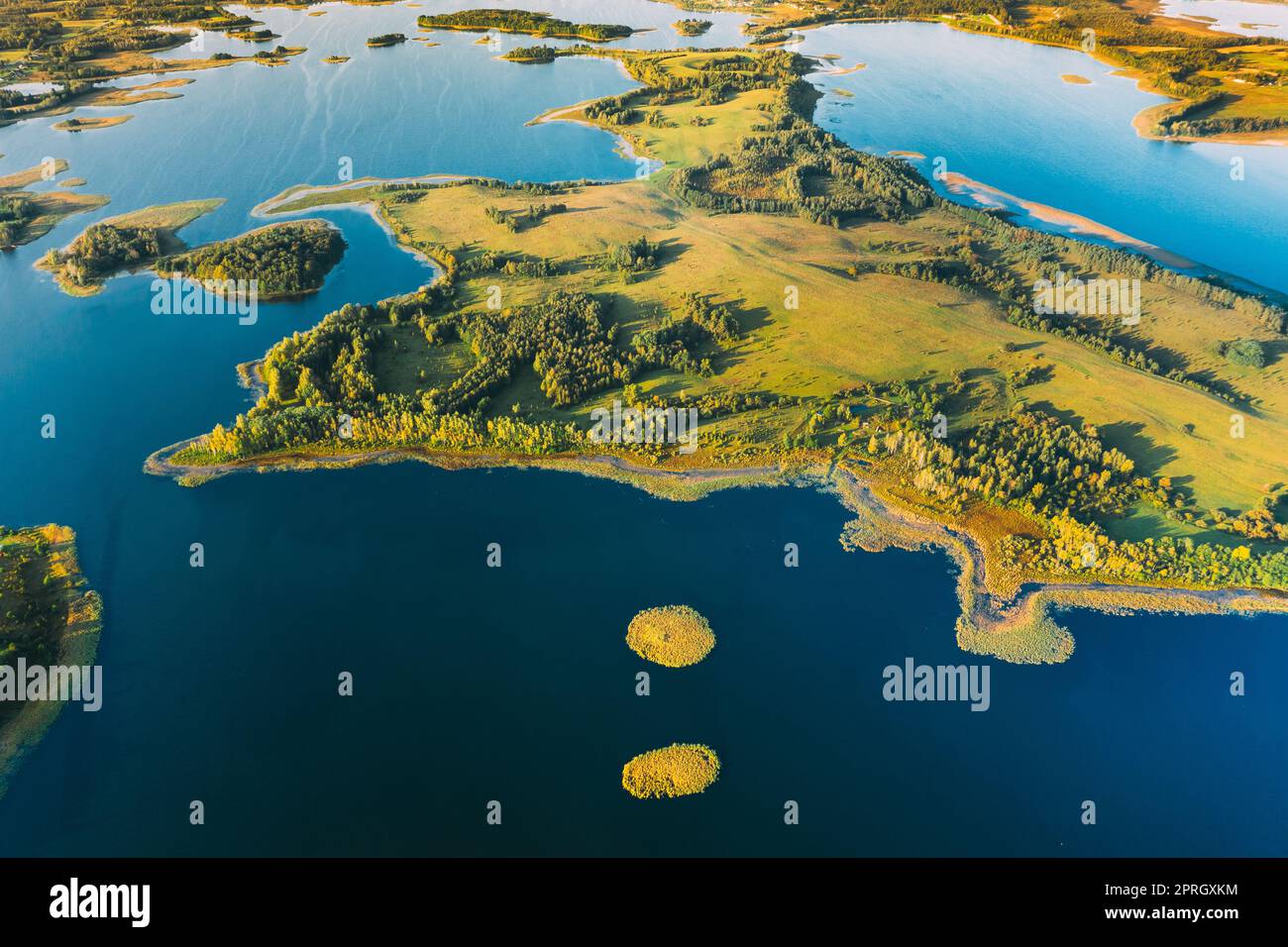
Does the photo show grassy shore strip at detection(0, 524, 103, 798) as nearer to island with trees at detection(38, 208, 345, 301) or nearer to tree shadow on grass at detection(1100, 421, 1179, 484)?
island with trees at detection(38, 208, 345, 301)

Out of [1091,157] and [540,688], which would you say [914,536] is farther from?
[1091,157]

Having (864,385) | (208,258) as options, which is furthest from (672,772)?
(208,258)

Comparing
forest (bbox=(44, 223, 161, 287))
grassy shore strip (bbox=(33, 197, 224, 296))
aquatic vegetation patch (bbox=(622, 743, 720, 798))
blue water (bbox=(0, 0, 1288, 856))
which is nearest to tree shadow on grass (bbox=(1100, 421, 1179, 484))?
blue water (bbox=(0, 0, 1288, 856))

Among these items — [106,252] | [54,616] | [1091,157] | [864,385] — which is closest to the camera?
[54,616]

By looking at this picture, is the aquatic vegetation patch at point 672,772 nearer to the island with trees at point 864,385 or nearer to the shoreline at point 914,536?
the shoreline at point 914,536

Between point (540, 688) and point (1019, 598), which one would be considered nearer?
point (540, 688)

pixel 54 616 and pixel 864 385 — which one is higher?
pixel 864 385

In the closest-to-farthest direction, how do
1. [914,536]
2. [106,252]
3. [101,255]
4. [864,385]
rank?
[914,536] → [864,385] → [101,255] → [106,252]
